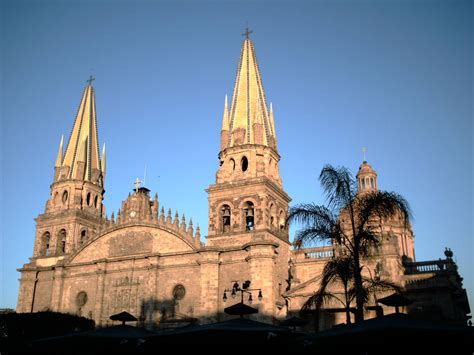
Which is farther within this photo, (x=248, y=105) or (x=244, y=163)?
(x=248, y=105)

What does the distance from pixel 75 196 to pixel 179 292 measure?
1474 centimetres

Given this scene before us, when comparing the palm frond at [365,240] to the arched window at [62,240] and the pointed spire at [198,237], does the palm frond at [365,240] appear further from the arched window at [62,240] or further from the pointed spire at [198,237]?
the arched window at [62,240]

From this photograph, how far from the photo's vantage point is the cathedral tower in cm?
3269

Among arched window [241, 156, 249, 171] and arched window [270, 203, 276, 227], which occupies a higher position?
arched window [241, 156, 249, 171]

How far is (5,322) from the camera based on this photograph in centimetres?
3162

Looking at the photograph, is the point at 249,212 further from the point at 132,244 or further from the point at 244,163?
the point at 132,244

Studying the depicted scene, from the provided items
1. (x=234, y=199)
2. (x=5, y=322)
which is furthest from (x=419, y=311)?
(x=5, y=322)

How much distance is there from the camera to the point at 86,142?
46.8 m

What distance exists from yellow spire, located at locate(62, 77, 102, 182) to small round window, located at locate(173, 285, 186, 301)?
15.3 m

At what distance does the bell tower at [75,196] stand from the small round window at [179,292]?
10824mm

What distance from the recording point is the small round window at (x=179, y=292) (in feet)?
114

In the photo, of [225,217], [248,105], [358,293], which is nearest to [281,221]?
[225,217]

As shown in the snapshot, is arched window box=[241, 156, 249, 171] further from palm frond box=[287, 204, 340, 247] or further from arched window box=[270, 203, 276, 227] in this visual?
palm frond box=[287, 204, 340, 247]

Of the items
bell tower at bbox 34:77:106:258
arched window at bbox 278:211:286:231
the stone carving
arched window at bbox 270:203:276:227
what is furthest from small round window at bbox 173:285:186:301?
bell tower at bbox 34:77:106:258
